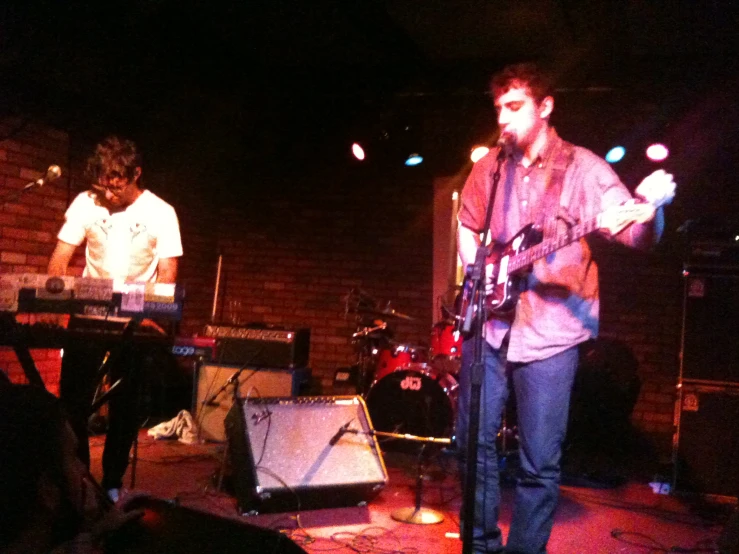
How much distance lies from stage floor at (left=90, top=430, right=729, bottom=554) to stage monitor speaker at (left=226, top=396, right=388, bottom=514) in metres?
0.11

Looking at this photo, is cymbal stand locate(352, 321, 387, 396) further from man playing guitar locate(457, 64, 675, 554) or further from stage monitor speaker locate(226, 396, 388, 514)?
man playing guitar locate(457, 64, 675, 554)

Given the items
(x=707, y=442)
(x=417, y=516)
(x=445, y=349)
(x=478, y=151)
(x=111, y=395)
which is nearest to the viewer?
(x=111, y=395)

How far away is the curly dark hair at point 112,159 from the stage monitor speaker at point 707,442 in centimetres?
367

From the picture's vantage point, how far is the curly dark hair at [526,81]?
2584mm

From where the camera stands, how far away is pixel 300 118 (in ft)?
22.3

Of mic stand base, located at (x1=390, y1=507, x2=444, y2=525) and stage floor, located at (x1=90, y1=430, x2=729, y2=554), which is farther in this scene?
mic stand base, located at (x1=390, y1=507, x2=444, y2=525)

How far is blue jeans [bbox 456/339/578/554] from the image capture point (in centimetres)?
251

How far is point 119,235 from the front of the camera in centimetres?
348

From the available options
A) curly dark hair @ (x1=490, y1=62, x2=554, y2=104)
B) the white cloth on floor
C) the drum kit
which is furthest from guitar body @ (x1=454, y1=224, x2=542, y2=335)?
the white cloth on floor

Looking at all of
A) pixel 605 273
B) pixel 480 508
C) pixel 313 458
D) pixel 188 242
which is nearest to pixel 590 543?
pixel 480 508

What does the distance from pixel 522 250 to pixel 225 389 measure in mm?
3260

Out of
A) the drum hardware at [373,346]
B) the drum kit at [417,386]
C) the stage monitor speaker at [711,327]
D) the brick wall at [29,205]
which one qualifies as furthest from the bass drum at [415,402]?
the brick wall at [29,205]

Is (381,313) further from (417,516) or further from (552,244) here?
(552,244)

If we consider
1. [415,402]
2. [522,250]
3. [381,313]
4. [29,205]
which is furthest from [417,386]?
[29,205]
